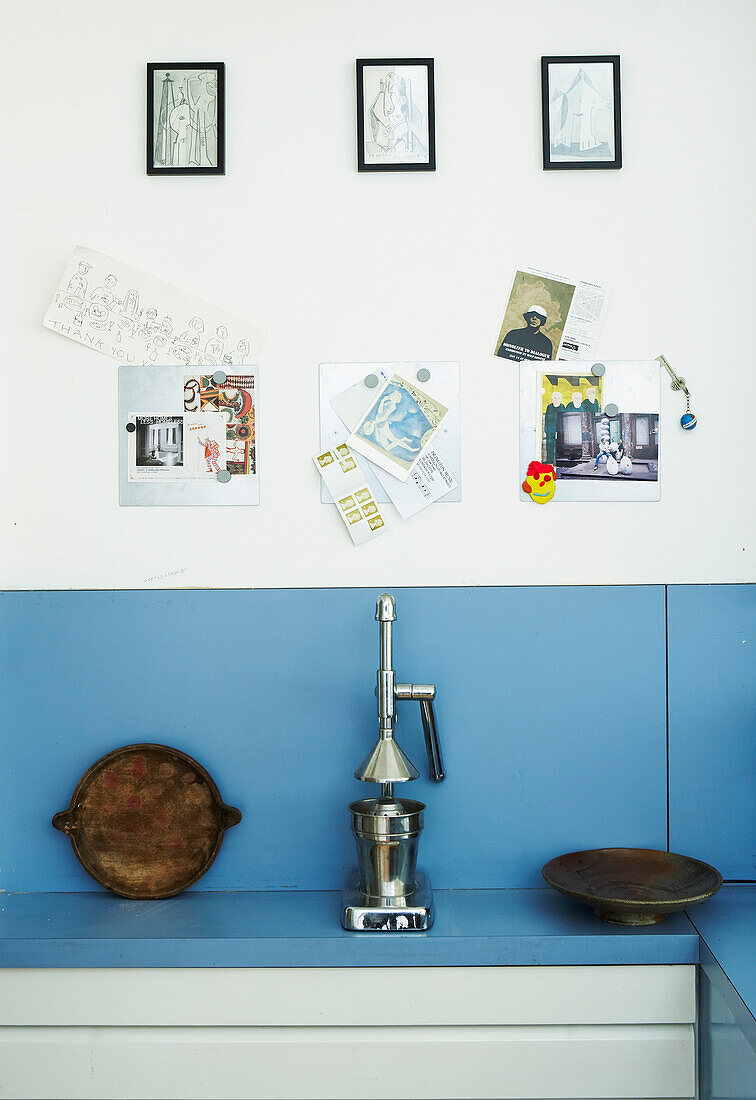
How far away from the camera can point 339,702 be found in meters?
1.76

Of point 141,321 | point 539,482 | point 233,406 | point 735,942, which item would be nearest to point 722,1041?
point 735,942

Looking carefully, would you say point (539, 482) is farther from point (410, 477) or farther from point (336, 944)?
point (336, 944)

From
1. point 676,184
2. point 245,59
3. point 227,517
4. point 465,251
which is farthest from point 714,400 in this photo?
point 245,59

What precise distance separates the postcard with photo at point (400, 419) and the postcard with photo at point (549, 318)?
0.16 meters

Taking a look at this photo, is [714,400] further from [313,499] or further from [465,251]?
[313,499]

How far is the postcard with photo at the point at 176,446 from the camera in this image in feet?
5.81

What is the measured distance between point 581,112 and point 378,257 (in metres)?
0.46

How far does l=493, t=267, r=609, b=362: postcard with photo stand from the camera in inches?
69.4

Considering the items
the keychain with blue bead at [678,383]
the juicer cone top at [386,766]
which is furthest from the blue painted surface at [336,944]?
the keychain with blue bead at [678,383]

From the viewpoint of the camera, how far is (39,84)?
1.76 m

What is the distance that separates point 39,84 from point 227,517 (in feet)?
2.90

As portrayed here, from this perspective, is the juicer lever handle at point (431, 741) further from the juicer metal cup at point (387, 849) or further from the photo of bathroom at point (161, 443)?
the photo of bathroom at point (161, 443)

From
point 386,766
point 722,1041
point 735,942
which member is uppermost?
point 386,766

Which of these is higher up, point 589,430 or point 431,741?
point 589,430
